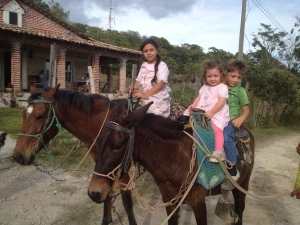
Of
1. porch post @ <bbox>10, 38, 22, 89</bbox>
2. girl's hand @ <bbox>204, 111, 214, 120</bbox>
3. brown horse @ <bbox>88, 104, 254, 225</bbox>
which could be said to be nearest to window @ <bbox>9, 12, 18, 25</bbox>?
porch post @ <bbox>10, 38, 22, 89</bbox>

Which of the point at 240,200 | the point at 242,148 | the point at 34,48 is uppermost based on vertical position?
the point at 34,48

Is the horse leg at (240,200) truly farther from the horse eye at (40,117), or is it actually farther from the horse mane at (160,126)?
the horse eye at (40,117)

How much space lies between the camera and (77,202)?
428 centimetres

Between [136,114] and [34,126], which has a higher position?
[136,114]

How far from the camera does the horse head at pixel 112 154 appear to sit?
76.4 inches

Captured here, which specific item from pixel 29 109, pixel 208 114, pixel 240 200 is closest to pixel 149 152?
pixel 208 114

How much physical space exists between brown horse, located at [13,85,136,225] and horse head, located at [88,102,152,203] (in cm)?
95

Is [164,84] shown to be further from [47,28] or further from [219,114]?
[47,28]

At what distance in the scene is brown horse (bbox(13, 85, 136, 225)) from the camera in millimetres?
3023

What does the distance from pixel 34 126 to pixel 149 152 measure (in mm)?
1623

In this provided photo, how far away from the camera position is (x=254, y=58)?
43.5 metres

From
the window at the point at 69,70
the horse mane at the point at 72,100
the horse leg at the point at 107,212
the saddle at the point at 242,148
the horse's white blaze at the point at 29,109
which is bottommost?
the horse leg at the point at 107,212

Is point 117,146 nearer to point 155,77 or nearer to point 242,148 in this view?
point 155,77

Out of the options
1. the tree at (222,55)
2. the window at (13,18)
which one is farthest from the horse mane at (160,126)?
the tree at (222,55)
